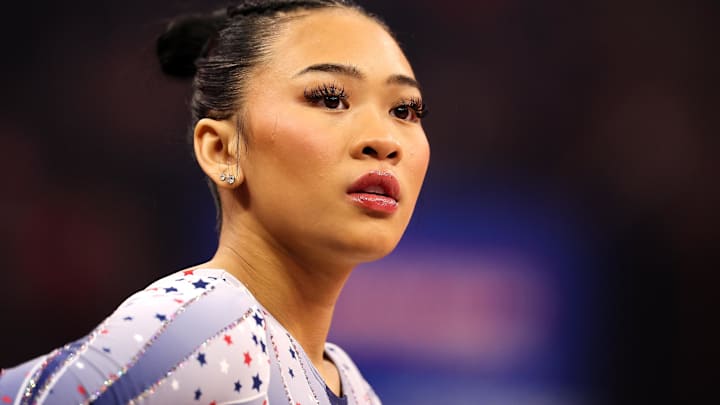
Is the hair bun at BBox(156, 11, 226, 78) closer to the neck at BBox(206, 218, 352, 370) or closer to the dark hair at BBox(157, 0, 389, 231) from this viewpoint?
the dark hair at BBox(157, 0, 389, 231)

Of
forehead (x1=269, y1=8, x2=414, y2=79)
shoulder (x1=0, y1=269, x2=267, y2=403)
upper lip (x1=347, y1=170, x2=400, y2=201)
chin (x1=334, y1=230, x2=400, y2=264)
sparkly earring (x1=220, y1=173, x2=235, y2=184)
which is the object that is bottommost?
shoulder (x1=0, y1=269, x2=267, y2=403)

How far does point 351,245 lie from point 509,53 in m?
1.35

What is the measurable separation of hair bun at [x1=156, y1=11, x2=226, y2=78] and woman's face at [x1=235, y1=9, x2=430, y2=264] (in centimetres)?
22

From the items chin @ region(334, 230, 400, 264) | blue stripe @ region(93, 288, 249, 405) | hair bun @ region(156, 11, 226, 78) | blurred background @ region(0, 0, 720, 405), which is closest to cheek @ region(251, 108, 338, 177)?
chin @ region(334, 230, 400, 264)

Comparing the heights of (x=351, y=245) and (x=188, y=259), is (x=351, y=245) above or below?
above

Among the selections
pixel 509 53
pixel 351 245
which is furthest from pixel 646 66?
pixel 351 245

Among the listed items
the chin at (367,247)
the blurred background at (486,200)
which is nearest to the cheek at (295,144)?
the chin at (367,247)

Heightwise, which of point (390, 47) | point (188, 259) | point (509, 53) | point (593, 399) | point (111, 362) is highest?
point (509, 53)

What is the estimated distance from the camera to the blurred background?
1.91m

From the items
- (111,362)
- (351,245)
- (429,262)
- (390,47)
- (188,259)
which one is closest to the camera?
(111,362)

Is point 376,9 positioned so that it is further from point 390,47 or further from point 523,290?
point 390,47

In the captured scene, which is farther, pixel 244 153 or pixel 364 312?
pixel 364 312

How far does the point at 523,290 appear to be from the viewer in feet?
7.02

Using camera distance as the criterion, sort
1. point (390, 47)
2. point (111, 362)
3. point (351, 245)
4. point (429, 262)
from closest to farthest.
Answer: point (111, 362), point (351, 245), point (390, 47), point (429, 262)
